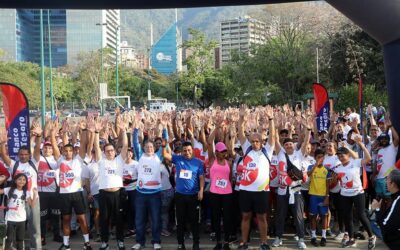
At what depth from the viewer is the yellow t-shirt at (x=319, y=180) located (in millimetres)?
7336

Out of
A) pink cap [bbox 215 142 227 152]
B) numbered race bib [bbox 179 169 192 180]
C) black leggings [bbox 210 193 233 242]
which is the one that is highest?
pink cap [bbox 215 142 227 152]

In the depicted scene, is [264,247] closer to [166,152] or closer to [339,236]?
[339,236]

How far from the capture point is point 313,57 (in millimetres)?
32406

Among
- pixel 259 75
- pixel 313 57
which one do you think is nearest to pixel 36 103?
pixel 259 75

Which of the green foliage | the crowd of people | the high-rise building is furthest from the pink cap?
the high-rise building

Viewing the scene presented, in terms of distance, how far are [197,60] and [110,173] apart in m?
31.0

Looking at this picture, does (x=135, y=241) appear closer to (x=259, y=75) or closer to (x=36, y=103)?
(x=259, y=75)

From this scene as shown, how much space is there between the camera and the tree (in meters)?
36.7

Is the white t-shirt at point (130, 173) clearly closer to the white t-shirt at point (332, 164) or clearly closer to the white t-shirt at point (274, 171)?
the white t-shirt at point (274, 171)

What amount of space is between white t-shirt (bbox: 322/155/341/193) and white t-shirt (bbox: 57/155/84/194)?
375 cm

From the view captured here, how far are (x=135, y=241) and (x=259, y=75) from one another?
26436 millimetres

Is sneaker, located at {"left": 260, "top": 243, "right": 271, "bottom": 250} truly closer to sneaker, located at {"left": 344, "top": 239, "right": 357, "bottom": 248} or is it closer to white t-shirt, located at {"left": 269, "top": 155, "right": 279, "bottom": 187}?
white t-shirt, located at {"left": 269, "top": 155, "right": 279, "bottom": 187}

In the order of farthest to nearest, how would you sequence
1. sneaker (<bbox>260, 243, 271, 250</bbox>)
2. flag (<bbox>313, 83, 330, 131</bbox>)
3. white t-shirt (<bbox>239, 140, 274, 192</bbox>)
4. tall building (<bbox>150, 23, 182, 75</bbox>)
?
1. tall building (<bbox>150, 23, 182, 75</bbox>)
2. flag (<bbox>313, 83, 330, 131</bbox>)
3. sneaker (<bbox>260, 243, 271, 250</bbox>)
4. white t-shirt (<bbox>239, 140, 274, 192</bbox>)

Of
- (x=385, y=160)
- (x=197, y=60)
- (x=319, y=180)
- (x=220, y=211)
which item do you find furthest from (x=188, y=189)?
(x=197, y=60)
